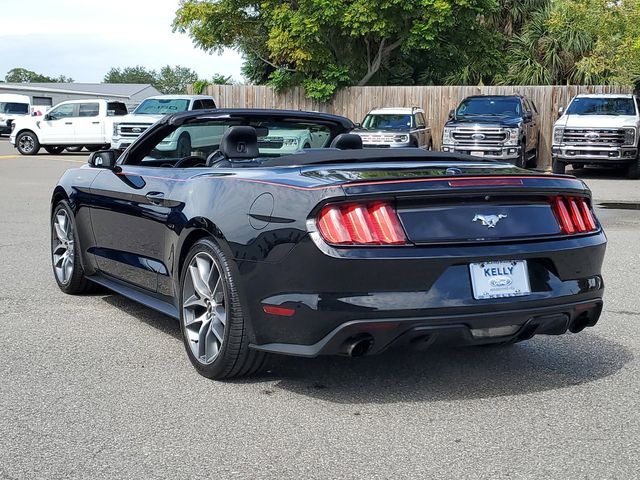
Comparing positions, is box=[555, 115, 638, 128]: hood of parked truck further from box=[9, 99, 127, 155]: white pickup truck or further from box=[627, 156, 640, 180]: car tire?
box=[9, 99, 127, 155]: white pickup truck

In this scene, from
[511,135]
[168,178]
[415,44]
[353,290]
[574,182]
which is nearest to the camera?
[353,290]

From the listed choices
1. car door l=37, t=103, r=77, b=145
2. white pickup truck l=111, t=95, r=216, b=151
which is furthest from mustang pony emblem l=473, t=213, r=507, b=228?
car door l=37, t=103, r=77, b=145

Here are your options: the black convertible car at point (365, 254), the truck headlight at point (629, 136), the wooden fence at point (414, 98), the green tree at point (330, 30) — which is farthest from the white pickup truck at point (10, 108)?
the black convertible car at point (365, 254)

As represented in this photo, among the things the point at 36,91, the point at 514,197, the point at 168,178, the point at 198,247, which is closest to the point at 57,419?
the point at 198,247

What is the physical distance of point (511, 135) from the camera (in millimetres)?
22422

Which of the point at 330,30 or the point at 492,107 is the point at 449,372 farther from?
the point at 330,30

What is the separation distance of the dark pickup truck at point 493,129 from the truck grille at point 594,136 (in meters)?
1.53

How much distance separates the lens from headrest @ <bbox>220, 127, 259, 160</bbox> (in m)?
5.61

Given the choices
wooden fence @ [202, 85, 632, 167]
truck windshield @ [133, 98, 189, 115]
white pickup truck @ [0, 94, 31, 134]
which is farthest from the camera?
white pickup truck @ [0, 94, 31, 134]

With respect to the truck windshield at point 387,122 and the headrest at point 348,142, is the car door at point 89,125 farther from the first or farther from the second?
the headrest at point 348,142

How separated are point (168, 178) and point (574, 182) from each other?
2367mm

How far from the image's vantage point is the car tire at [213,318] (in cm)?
466

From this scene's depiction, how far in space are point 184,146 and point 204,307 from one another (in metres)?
1.62

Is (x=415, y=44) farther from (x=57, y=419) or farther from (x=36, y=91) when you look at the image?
(x=36, y=91)
